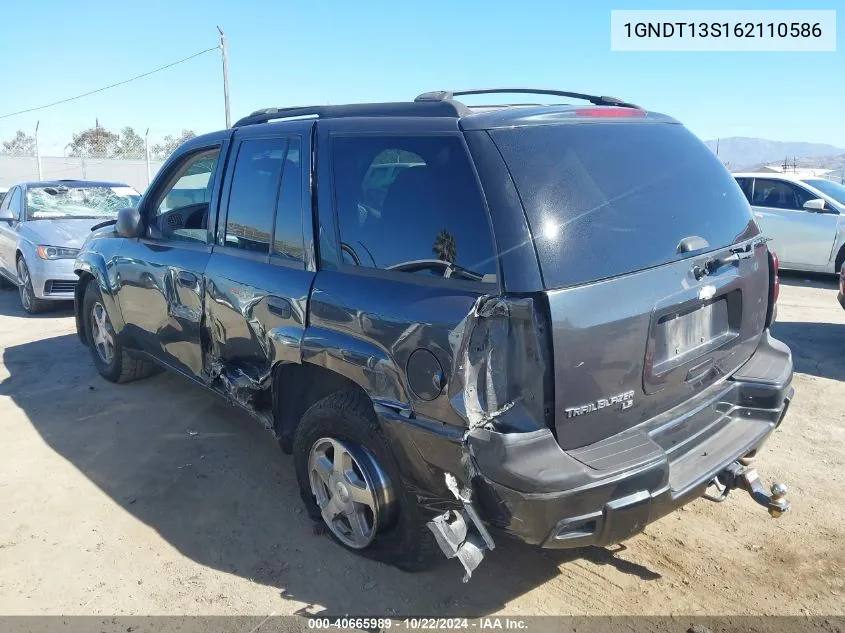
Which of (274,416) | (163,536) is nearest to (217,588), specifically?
(163,536)

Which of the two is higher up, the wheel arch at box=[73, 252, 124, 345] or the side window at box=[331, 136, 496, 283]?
the side window at box=[331, 136, 496, 283]

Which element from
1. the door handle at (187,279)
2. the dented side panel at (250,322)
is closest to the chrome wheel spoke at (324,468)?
the dented side panel at (250,322)

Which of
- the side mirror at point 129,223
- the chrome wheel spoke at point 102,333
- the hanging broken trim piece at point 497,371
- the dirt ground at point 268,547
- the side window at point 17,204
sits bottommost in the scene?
the dirt ground at point 268,547

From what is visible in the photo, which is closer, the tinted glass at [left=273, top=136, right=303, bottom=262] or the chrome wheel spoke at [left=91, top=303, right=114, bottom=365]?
the tinted glass at [left=273, top=136, right=303, bottom=262]

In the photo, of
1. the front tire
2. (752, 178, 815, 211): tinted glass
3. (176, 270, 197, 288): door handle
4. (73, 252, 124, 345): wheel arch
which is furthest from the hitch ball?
(752, 178, 815, 211): tinted glass

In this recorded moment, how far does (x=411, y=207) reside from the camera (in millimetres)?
2582

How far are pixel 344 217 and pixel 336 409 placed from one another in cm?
86

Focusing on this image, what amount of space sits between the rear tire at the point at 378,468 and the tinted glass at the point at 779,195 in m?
9.49

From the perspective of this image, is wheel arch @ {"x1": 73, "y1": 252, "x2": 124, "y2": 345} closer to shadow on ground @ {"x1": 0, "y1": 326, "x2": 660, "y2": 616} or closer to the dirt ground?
shadow on ground @ {"x1": 0, "y1": 326, "x2": 660, "y2": 616}

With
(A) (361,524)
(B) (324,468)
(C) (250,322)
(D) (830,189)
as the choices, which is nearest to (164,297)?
(C) (250,322)

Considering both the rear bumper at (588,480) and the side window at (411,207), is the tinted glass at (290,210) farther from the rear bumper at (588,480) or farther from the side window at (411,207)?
the rear bumper at (588,480)

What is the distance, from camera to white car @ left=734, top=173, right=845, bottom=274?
9469 mm

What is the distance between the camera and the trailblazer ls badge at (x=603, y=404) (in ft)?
7.40

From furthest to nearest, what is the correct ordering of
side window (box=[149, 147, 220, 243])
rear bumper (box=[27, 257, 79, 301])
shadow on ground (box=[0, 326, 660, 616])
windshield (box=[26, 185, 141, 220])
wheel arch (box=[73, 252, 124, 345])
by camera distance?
windshield (box=[26, 185, 141, 220]) → rear bumper (box=[27, 257, 79, 301]) → wheel arch (box=[73, 252, 124, 345]) → side window (box=[149, 147, 220, 243]) → shadow on ground (box=[0, 326, 660, 616])
